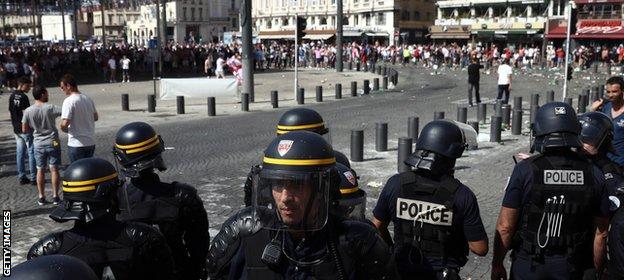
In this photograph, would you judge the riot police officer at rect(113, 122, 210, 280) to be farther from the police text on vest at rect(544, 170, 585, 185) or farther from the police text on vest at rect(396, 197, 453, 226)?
the police text on vest at rect(544, 170, 585, 185)

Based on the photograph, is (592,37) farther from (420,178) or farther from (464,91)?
(420,178)

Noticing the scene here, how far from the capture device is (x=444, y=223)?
139 inches

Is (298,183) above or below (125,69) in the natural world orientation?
above

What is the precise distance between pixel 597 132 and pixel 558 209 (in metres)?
1.27

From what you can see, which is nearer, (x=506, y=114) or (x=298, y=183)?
(x=298, y=183)

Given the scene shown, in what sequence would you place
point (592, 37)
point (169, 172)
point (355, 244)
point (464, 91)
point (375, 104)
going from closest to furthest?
point (355, 244), point (169, 172), point (375, 104), point (464, 91), point (592, 37)

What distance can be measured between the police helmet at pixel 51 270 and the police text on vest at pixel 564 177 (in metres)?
2.96

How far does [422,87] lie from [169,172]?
18.5 m

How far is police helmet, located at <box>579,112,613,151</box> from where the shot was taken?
4715 mm

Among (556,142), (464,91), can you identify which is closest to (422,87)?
(464,91)

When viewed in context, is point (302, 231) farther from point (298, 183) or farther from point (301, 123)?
point (301, 123)

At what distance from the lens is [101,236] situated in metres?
2.95

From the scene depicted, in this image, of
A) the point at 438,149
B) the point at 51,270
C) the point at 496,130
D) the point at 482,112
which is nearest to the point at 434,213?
the point at 438,149

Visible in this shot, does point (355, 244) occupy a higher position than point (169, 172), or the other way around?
point (355, 244)
